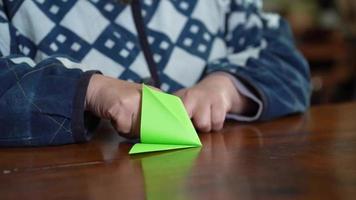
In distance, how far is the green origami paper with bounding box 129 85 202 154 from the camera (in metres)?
0.59

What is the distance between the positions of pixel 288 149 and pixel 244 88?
0.25 meters

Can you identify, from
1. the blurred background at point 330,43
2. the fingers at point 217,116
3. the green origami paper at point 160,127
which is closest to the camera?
the green origami paper at point 160,127

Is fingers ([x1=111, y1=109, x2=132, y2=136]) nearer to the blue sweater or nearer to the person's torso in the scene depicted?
the blue sweater

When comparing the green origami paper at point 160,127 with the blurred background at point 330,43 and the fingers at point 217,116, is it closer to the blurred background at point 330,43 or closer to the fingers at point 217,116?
the fingers at point 217,116

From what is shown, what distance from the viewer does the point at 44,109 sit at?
0.62m

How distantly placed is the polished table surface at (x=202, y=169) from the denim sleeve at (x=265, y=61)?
0.43ft

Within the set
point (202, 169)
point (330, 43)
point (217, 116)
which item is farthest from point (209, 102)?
point (330, 43)

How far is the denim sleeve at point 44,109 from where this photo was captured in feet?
2.04

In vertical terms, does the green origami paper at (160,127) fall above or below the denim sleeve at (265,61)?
below

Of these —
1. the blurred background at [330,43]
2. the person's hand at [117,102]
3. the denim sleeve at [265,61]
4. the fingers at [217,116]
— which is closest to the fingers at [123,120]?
the person's hand at [117,102]

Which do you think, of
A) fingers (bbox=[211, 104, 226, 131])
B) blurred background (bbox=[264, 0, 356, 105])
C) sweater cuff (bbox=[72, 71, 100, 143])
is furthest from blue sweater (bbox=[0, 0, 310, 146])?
blurred background (bbox=[264, 0, 356, 105])

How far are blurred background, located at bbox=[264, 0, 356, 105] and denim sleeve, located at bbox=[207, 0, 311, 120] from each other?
4.81 ft

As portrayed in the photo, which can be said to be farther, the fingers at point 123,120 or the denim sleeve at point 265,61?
the denim sleeve at point 265,61

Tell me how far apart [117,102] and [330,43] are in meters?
2.20
